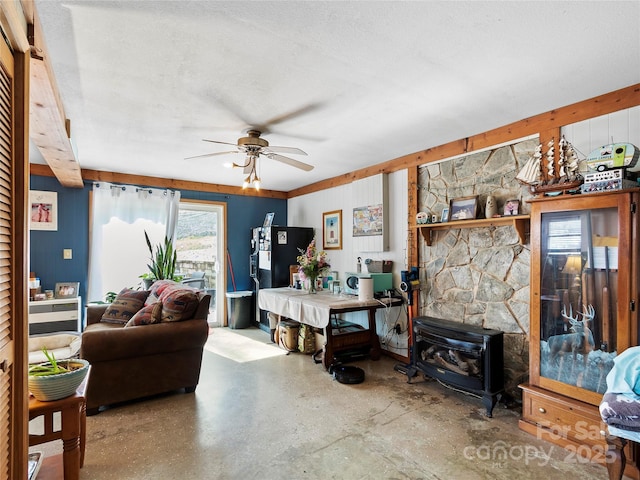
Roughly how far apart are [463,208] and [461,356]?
4.37 ft

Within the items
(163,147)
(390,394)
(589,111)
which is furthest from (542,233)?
(163,147)

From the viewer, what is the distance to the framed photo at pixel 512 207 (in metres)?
2.90

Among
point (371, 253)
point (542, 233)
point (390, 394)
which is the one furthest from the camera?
point (371, 253)

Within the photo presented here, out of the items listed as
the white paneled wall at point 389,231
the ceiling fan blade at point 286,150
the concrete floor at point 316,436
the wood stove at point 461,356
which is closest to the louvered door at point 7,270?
the concrete floor at point 316,436

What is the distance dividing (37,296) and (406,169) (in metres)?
4.61

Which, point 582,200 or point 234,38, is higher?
point 234,38

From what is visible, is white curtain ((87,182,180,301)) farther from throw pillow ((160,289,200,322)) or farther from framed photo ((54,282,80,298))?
throw pillow ((160,289,200,322))

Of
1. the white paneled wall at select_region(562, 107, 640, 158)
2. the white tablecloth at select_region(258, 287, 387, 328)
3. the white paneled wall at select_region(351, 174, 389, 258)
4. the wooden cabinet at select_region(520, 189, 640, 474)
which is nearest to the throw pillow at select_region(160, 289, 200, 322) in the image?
the white tablecloth at select_region(258, 287, 387, 328)

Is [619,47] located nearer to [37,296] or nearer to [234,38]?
[234,38]

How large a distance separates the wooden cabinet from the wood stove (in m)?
0.28

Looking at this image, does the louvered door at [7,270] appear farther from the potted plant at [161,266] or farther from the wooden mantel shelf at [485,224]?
the potted plant at [161,266]

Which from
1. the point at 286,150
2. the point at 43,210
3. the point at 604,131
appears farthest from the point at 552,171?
the point at 43,210

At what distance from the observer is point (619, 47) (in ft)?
6.14

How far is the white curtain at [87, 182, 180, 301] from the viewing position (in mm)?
4754
